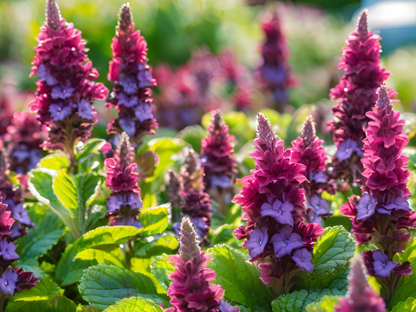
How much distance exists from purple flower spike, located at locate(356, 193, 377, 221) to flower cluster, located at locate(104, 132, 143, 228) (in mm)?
830

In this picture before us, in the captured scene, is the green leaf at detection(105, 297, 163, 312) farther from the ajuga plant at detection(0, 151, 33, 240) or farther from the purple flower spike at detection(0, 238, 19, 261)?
the ajuga plant at detection(0, 151, 33, 240)

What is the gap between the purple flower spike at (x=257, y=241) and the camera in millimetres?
1425

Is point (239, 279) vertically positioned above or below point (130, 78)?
below

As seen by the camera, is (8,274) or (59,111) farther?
(59,111)

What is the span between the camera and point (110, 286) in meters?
1.66

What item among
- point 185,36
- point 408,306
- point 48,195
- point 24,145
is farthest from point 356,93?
point 185,36

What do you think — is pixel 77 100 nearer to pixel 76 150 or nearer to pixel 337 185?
pixel 76 150

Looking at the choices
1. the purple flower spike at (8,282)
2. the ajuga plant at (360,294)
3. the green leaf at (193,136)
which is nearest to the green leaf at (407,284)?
the ajuga plant at (360,294)

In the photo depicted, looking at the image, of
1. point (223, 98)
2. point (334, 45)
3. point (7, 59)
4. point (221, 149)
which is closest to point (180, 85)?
point (223, 98)

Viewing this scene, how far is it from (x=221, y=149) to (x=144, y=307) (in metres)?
1.05

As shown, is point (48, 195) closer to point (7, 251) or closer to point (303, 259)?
point (7, 251)

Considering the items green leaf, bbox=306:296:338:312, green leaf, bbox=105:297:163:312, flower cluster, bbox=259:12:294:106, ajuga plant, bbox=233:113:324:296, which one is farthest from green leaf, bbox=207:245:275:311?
flower cluster, bbox=259:12:294:106

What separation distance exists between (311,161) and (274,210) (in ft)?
1.42

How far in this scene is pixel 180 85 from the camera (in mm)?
4734
